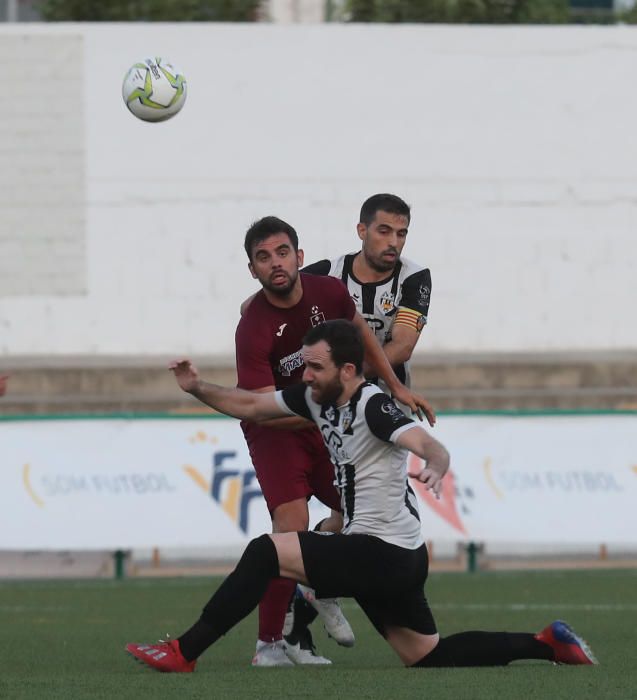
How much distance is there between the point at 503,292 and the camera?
19.1 metres

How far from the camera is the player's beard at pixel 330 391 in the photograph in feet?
22.1

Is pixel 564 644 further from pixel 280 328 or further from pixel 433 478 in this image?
pixel 280 328

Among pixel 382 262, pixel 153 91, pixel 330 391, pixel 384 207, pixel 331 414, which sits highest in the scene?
pixel 153 91

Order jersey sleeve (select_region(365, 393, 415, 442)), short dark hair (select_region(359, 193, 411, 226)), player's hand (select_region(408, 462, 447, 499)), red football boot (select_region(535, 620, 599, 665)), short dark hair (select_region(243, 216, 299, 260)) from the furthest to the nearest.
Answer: short dark hair (select_region(359, 193, 411, 226)) < short dark hair (select_region(243, 216, 299, 260)) < red football boot (select_region(535, 620, 599, 665)) < jersey sleeve (select_region(365, 393, 415, 442)) < player's hand (select_region(408, 462, 447, 499))

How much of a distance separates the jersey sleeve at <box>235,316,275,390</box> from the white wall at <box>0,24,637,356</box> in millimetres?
11250

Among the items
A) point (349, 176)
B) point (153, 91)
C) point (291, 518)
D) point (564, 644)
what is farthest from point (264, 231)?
point (349, 176)

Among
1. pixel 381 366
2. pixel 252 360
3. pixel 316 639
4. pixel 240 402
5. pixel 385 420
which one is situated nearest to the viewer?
pixel 385 420

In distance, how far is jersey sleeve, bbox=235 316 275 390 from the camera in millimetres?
7465

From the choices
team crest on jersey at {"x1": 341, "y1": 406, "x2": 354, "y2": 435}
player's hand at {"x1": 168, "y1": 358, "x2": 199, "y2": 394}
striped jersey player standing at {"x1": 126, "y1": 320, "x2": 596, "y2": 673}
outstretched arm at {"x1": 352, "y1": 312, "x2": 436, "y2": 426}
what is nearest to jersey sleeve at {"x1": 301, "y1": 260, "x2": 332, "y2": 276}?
outstretched arm at {"x1": 352, "y1": 312, "x2": 436, "y2": 426}

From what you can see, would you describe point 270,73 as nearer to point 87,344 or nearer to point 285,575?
point 87,344

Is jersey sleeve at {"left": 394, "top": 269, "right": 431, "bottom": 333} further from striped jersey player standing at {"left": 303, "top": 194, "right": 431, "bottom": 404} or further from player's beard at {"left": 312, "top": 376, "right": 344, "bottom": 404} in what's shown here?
player's beard at {"left": 312, "top": 376, "right": 344, "bottom": 404}

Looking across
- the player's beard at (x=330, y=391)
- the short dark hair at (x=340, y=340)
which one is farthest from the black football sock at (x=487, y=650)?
the short dark hair at (x=340, y=340)

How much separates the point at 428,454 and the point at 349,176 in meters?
13.0

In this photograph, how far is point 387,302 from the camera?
26.7 ft
